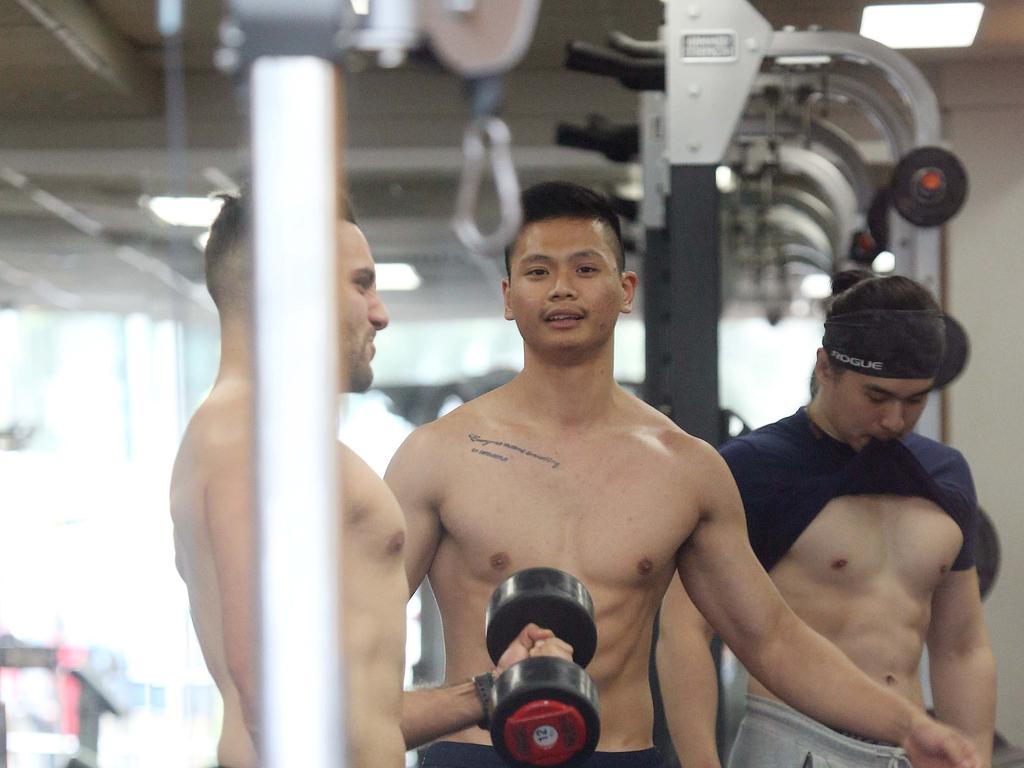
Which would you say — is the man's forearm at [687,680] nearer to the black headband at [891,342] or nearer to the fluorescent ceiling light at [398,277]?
the black headband at [891,342]

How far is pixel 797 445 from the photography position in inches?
96.9

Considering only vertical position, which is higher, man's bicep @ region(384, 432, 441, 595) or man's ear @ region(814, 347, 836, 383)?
man's ear @ region(814, 347, 836, 383)

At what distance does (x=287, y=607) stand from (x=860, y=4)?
15.3ft

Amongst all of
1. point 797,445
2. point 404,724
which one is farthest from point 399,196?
point 404,724

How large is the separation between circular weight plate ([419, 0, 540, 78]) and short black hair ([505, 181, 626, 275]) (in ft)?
4.54

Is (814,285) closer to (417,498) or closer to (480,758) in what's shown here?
(417,498)

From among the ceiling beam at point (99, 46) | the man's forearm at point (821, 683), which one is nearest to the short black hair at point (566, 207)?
the man's forearm at point (821, 683)

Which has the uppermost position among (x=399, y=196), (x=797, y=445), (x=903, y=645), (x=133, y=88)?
(x=133, y=88)

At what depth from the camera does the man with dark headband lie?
7.72 ft

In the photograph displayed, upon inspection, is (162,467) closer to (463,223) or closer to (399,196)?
(399,196)

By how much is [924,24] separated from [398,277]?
2396mm

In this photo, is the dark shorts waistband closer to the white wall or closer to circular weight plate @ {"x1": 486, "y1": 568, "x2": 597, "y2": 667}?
circular weight plate @ {"x1": 486, "y1": 568, "x2": 597, "y2": 667}

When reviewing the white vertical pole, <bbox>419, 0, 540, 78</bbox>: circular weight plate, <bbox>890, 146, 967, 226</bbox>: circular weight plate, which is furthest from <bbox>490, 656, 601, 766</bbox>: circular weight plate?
<bbox>890, 146, 967, 226</bbox>: circular weight plate

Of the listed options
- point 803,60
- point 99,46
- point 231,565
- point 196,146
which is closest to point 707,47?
point 803,60
